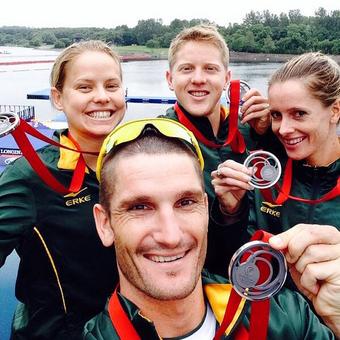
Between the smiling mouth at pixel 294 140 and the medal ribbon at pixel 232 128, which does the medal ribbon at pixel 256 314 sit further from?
the medal ribbon at pixel 232 128

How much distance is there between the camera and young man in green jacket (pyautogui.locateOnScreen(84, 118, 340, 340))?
1.24 m

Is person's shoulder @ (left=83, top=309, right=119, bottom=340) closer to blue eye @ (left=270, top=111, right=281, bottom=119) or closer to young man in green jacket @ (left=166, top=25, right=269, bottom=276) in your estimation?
young man in green jacket @ (left=166, top=25, right=269, bottom=276)

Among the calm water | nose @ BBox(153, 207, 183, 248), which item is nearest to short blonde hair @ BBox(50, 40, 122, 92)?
the calm water

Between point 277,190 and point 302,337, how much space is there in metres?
0.85

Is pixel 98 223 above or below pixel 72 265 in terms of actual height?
above

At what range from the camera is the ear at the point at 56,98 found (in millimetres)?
2277

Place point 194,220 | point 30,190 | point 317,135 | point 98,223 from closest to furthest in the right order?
point 194,220 → point 98,223 → point 30,190 → point 317,135

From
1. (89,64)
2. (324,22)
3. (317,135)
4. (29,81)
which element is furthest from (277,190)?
(324,22)

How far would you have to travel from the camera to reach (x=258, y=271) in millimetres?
1159

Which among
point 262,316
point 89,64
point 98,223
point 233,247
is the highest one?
point 89,64

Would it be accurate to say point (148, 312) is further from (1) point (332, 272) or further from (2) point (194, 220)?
(1) point (332, 272)

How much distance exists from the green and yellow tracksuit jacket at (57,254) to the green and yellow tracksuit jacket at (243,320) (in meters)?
0.56

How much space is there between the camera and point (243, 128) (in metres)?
2.75

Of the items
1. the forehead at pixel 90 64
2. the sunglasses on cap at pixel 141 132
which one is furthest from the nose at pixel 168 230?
the forehead at pixel 90 64
